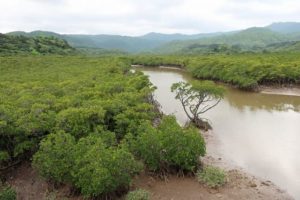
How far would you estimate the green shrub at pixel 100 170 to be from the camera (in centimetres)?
1677

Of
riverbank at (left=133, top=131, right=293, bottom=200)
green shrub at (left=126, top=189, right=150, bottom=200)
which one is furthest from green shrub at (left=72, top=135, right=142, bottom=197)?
riverbank at (left=133, top=131, right=293, bottom=200)

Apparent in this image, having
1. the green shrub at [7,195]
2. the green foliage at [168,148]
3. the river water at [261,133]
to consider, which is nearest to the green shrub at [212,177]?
the green foliage at [168,148]

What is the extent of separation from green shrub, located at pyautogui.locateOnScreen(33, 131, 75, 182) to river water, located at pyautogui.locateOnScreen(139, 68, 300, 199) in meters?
11.5

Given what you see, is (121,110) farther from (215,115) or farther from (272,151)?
(215,115)

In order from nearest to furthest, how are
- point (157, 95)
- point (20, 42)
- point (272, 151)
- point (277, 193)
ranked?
point (277, 193), point (272, 151), point (157, 95), point (20, 42)

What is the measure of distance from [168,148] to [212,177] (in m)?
3.00

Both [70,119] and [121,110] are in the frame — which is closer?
[70,119]

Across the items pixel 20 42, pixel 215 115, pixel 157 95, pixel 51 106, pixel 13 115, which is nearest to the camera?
pixel 13 115

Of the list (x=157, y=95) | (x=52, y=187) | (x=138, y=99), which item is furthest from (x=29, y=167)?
(x=157, y=95)

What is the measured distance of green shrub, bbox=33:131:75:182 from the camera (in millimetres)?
18234

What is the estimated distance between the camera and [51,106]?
980 inches

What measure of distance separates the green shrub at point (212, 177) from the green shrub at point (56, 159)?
24.6 feet

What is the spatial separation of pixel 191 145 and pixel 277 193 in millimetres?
5329

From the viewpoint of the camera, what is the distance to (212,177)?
68.2 feet
